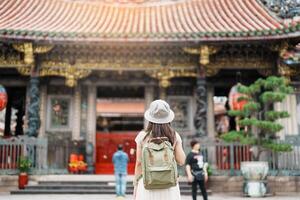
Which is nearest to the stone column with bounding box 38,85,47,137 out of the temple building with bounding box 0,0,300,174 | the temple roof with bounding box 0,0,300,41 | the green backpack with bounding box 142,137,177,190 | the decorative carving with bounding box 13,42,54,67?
the temple building with bounding box 0,0,300,174

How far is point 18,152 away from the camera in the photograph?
11.5 meters

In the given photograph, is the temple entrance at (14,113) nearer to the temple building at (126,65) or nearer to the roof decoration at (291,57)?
the temple building at (126,65)

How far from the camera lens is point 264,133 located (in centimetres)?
1078

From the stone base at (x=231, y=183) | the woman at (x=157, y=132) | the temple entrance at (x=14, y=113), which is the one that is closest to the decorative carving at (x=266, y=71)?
the stone base at (x=231, y=183)

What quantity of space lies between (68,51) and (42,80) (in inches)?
62.3

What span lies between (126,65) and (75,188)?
4187mm

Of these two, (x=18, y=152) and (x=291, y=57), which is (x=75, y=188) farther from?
(x=291, y=57)

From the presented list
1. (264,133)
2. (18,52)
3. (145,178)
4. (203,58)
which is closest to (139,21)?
(203,58)

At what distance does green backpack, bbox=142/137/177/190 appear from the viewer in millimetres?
3188

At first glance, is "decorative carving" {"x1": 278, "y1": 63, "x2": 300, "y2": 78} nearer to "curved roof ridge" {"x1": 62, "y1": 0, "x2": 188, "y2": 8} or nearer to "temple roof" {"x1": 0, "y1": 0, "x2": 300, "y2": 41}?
"temple roof" {"x1": 0, "y1": 0, "x2": 300, "y2": 41}

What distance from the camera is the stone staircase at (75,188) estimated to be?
34.7 ft

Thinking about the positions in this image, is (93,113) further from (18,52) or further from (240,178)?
(240,178)

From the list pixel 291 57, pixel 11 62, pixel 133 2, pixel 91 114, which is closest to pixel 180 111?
pixel 91 114

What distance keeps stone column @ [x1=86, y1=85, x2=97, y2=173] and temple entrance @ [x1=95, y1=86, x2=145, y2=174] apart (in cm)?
23
